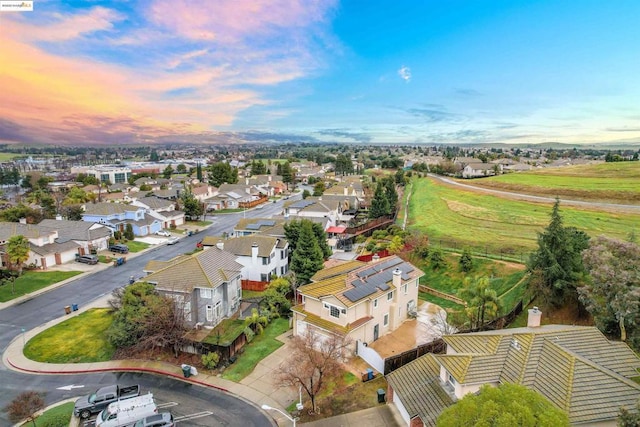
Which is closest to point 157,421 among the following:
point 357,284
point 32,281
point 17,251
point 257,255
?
point 357,284

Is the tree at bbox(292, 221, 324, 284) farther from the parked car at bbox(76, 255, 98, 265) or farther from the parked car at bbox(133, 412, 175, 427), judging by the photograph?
the parked car at bbox(76, 255, 98, 265)

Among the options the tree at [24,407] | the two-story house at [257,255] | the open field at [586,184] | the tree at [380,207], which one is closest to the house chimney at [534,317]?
the two-story house at [257,255]

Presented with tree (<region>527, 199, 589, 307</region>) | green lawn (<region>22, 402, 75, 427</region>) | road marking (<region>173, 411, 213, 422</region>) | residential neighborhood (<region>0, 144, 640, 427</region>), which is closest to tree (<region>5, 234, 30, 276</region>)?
residential neighborhood (<region>0, 144, 640, 427</region>)

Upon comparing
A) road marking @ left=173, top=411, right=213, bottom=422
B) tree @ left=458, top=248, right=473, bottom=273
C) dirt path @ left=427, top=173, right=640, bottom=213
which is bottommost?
road marking @ left=173, top=411, right=213, bottom=422

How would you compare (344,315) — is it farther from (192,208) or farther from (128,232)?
(192,208)

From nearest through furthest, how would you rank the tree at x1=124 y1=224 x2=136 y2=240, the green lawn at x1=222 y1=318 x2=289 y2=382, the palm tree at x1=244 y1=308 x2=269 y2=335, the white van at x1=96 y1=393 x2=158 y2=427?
the white van at x1=96 y1=393 x2=158 y2=427
the green lawn at x1=222 y1=318 x2=289 y2=382
the palm tree at x1=244 y1=308 x2=269 y2=335
the tree at x1=124 y1=224 x2=136 y2=240

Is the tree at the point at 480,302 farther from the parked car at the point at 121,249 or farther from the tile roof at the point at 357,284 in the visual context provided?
the parked car at the point at 121,249
